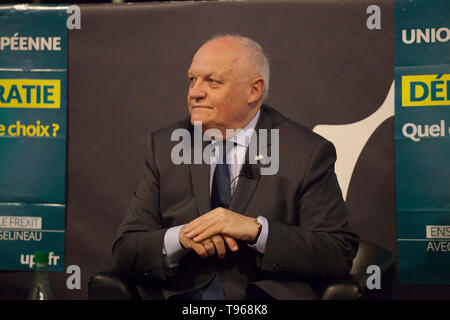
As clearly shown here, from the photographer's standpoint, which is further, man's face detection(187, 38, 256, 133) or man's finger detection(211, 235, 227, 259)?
man's face detection(187, 38, 256, 133)

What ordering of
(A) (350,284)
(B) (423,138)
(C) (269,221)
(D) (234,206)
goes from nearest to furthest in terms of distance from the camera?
1. (A) (350,284)
2. (C) (269,221)
3. (D) (234,206)
4. (B) (423,138)

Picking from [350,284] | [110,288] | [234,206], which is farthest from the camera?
[234,206]

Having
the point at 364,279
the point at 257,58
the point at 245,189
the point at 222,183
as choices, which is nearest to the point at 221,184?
the point at 222,183

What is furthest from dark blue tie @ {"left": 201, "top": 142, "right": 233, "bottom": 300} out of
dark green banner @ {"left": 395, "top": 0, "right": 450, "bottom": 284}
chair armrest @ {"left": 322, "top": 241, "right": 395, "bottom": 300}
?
dark green banner @ {"left": 395, "top": 0, "right": 450, "bottom": 284}

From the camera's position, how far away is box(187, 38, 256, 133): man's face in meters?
2.57

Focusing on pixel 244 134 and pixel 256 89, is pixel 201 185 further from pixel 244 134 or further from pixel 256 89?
pixel 256 89

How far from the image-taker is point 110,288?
86.2 inches

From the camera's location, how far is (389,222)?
3.10 meters

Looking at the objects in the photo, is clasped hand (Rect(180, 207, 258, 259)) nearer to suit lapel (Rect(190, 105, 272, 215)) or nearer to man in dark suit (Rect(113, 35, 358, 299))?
man in dark suit (Rect(113, 35, 358, 299))

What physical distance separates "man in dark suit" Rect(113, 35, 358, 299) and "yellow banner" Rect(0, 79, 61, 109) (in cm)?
99

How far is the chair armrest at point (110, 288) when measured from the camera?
2178 millimetres

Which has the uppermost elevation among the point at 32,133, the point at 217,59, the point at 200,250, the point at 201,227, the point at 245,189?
the point at 217,59

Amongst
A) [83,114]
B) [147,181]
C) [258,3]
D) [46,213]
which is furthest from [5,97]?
[258,3]

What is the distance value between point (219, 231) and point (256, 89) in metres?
0.82
